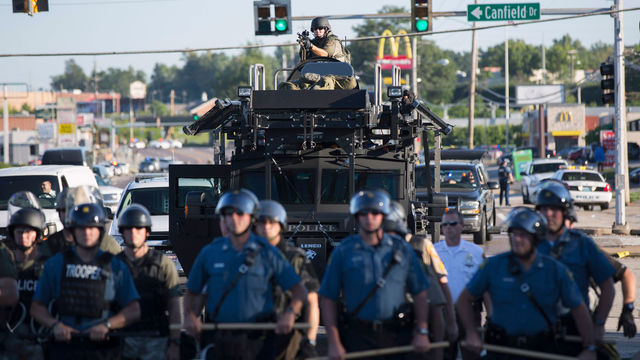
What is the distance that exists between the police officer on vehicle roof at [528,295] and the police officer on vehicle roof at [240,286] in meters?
1.39

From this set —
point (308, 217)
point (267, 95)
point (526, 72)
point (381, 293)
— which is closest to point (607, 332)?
point (308, 217)

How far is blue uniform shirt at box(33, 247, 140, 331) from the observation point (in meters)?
6.80

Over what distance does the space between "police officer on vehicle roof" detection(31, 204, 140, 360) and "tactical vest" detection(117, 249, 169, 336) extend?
0.35m

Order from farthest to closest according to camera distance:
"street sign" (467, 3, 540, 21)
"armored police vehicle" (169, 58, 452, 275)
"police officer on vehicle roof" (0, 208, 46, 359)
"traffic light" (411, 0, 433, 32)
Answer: "street sign" (467, 3, 540, 21), "traffic light" (411, 0, 433, 32), "armored police vehicle" (169, 58, 452, 275), "police officer on vehicle roof" (0, 208, 46, 359)

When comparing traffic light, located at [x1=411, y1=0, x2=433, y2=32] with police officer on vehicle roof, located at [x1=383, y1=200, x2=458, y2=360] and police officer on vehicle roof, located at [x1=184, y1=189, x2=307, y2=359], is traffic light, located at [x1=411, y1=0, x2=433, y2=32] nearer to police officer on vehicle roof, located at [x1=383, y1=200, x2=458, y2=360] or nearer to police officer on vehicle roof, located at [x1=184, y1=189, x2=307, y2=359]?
police officer on vehicle roof, located at [x1=383, y1=200, x2=458, y2=360]

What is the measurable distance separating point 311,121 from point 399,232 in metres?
4.51

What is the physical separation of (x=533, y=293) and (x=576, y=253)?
93 centimetres

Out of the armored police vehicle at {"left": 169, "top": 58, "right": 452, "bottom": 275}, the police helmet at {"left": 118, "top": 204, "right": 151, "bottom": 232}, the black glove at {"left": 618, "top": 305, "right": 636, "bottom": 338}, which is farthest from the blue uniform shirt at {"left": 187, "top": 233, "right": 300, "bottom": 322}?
the armored police vehicle at {"left": 169, "top": 58, "right": 452, "bottom": 275}

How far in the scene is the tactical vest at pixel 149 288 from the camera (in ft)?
23.9

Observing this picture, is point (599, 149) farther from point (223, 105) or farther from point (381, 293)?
point (381, 293)

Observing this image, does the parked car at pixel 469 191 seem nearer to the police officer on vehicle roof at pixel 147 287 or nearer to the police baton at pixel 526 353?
the police officer on vehicle roof at pixel 147 287

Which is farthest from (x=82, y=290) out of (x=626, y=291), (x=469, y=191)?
(x=469, y=191)

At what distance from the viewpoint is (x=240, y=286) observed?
6.62 metres

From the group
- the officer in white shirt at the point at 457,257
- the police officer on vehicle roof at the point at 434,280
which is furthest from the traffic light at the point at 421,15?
the police officer on vehicle roof at the point at 434,280
